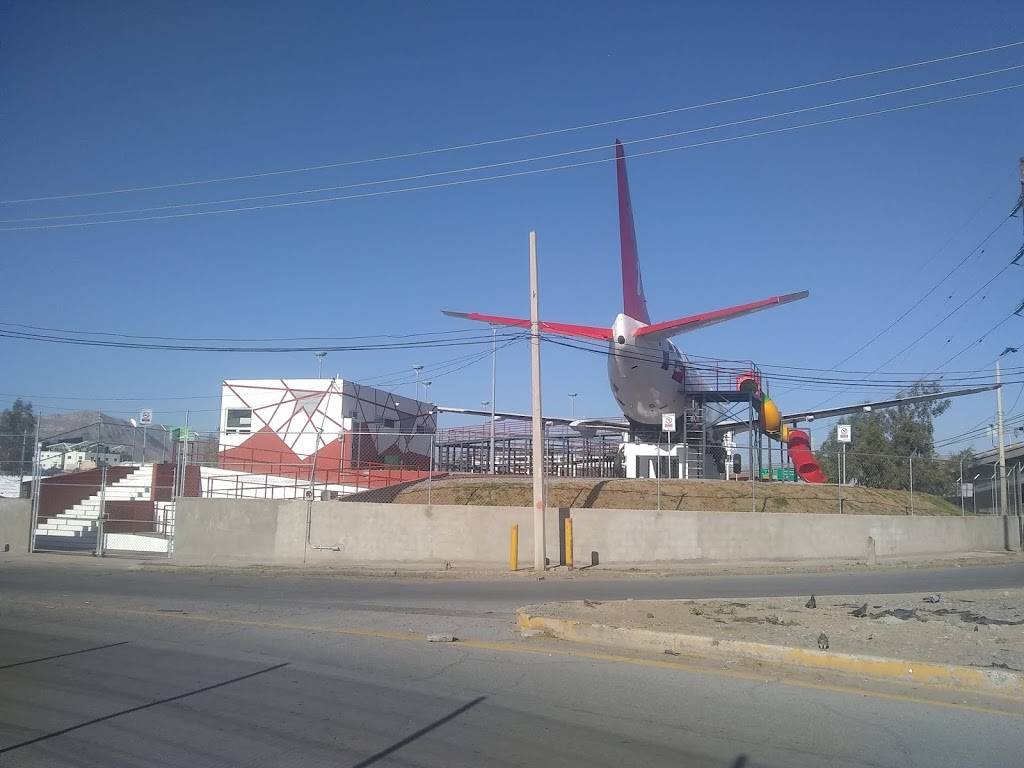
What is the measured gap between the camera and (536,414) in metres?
22.4

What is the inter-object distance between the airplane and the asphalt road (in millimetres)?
21204

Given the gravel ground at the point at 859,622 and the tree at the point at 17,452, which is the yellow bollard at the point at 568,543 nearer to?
the gravel ground at the point at 859,622

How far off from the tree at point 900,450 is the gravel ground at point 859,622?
31.3m

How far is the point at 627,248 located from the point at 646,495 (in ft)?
41.2

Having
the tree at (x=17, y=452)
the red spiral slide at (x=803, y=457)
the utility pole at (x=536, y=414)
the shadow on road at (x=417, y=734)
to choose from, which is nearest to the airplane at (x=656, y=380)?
the red spiral slide at (x=803, y=457)

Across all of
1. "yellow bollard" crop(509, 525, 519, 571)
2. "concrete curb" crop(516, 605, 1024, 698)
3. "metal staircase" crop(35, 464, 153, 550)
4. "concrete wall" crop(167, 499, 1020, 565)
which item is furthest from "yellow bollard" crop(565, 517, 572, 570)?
"metal staircase" crop(35, 464, 153, 550)

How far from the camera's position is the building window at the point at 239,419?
1957 inches

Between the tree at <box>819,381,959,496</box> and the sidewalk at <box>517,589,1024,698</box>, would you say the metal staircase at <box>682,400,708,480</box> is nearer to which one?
the tree at <box>819,381,959,496</box>

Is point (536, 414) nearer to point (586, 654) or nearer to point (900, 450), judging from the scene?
point (586, 654)

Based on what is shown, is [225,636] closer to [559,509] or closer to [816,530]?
[559,509]

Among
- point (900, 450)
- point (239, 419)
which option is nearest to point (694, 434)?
point (900, 450)

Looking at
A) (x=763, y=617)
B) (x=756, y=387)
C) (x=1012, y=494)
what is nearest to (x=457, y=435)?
(x=756, y=387)

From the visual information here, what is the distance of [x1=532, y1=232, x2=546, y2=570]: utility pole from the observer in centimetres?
2219

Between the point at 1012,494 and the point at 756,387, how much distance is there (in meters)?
14.2
